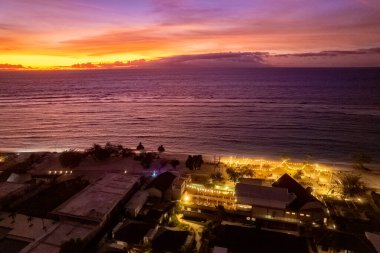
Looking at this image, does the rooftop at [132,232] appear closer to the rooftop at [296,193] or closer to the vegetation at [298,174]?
the rooftop at [296,193]

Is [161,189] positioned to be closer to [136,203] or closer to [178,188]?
[178,188]

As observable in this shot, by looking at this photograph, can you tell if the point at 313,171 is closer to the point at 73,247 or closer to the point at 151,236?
the point at 151,236

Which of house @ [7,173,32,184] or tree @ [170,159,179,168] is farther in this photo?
tree @ [170,159,179,168]

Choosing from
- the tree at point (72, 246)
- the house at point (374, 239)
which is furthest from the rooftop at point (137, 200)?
the house at point (374, 239)

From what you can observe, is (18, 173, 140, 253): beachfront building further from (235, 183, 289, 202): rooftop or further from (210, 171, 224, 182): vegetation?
(235, 183, 289, 202): rooftop

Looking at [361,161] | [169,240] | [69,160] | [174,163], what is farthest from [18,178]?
[361,161]

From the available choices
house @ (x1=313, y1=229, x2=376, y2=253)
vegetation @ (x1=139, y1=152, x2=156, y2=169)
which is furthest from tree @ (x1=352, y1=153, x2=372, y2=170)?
vegetation @ (x1=139, y1=152, x2=156, y2=169)
